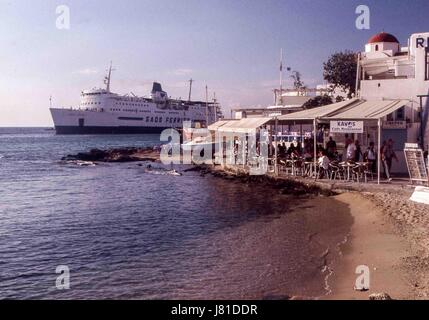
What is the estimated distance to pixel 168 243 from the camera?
38.8 ft

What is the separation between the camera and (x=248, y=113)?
48.7 metres

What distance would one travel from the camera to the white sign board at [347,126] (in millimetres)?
15328

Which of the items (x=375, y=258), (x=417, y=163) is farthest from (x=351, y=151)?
(x=375, y=258)

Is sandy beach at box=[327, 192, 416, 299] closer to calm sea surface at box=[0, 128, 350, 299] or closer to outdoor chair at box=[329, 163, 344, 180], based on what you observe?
calm sea surface at box=[0, 128, 350, 299]

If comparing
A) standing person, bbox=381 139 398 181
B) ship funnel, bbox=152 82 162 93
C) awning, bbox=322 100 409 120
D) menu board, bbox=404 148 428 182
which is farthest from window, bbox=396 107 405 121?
ship funnel, bbox=152 82 162 93

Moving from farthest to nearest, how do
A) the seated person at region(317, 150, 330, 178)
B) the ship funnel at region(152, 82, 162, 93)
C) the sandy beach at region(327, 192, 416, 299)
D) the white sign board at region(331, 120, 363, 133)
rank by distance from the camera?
the ship funnel at region(152, 82, 162, 93)
the seated person at region(317, 150, 330, 178)
the white sign board at region(331, 120, 363, 133)
the sandy beach at region(327, 192, 416, 299)

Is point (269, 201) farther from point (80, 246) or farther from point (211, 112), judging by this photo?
point (211, 112)

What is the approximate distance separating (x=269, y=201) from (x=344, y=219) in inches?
177

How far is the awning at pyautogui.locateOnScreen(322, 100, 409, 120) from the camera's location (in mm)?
14938

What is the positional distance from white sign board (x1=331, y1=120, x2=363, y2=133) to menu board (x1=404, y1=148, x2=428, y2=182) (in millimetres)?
1964

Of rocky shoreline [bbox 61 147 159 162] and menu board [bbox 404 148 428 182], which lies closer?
menu board [bbox 404 148 428 182]

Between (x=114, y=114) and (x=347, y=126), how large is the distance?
94.1 metres

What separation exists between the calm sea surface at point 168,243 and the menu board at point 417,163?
3045mm

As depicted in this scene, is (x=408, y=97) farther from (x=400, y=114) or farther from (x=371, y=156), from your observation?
(x=371, y=156)
